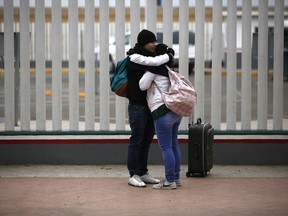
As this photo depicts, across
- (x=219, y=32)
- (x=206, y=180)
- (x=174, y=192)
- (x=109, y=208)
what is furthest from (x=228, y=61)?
(x=109, y=208)

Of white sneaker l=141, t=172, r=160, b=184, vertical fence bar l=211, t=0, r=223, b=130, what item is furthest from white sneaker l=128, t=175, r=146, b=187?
vertical fence bar l=211, t=0, r=223, b=130

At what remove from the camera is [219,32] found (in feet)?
32.6

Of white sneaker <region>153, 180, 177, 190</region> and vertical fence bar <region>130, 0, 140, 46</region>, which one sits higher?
vertical fence bar <region>130, 0, 140, 46</region>

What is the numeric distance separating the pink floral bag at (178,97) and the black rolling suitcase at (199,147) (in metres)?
0.78

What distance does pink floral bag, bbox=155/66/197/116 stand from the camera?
8.02 meters

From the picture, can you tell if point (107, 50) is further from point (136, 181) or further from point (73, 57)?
point (136, 181)

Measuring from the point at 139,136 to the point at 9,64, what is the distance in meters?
2.39

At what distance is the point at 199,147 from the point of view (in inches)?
349

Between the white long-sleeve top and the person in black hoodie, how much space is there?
0.19ft

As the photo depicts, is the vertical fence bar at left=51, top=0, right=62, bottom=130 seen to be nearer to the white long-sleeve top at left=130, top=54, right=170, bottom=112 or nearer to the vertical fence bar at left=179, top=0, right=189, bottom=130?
the vertical fence bar at left=179, top=0, right=189, bottom=130

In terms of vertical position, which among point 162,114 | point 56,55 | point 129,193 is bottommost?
point 129,193

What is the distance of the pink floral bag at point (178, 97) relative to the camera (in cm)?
802

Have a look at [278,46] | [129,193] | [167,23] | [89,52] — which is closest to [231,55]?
[278,46]

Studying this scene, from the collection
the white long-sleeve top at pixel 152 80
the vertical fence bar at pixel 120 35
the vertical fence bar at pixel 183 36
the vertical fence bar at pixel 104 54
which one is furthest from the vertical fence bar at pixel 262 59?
the white long-sleeve top at pixel 152 80
